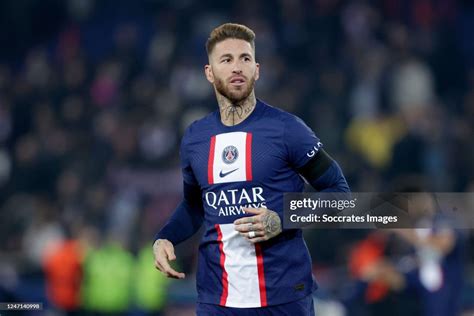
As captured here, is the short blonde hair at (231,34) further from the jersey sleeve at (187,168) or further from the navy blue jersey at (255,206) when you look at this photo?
the jersey sleeve at (187,168)

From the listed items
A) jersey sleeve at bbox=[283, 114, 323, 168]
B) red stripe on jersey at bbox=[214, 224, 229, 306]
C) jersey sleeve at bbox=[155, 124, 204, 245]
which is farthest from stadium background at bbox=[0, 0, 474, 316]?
jersey sleeve at bbox=[283, 114, 323, 168]

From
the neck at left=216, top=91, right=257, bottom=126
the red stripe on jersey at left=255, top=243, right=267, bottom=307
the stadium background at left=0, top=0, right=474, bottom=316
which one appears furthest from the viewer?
the stadium background at left=0, top=0, right=474, bottom=316

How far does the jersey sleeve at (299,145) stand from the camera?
4684mm

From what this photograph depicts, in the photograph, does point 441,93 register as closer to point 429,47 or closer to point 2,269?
point 429,47

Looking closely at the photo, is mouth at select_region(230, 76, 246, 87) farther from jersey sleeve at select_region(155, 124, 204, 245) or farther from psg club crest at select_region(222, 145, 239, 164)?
jersey sleeve at select_region(155, 124, 204, 245)

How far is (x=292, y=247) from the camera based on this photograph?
4.73 metres

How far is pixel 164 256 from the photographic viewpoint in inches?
190

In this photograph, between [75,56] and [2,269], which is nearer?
[2,269]

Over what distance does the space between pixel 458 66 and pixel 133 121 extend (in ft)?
13.9

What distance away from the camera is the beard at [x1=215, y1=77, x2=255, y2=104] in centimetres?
480

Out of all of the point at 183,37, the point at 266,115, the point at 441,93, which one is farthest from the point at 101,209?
the point at 266,115

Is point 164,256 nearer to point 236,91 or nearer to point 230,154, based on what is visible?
point 230,154

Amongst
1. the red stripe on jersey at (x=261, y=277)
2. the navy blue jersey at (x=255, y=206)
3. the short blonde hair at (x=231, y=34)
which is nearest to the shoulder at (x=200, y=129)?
the navy blue jersey at (x=255, y=206)

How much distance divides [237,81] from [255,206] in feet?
1.91
